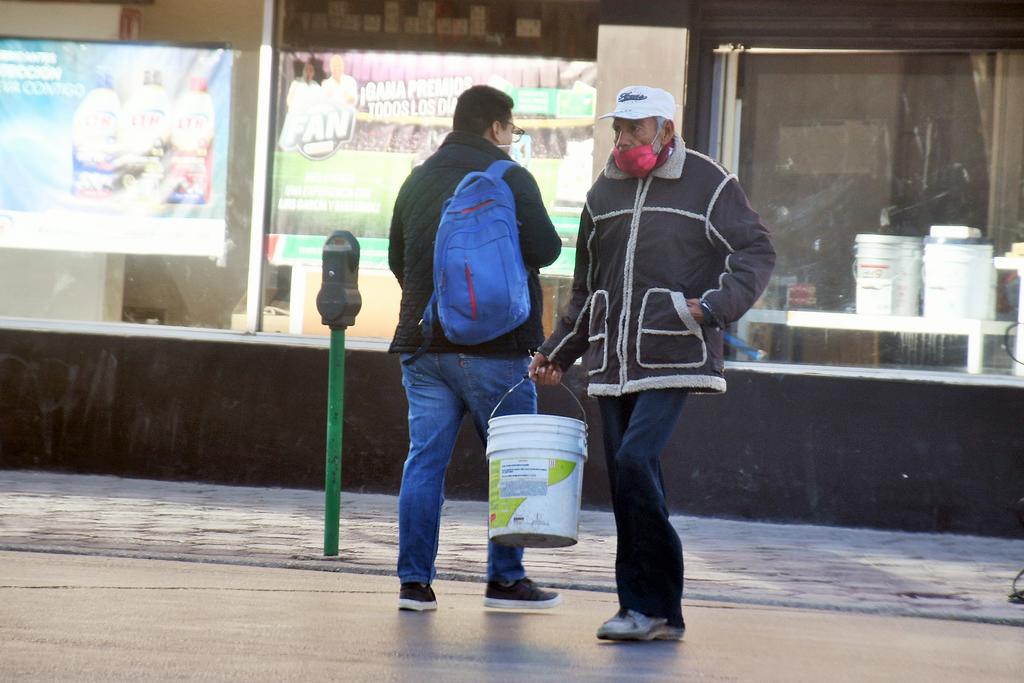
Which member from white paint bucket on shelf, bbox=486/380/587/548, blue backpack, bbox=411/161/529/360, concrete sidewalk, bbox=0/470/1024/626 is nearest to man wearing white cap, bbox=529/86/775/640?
white paint bucket on shelf, bbox=486/380/587/548

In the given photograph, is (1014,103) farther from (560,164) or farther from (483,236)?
(483,236)

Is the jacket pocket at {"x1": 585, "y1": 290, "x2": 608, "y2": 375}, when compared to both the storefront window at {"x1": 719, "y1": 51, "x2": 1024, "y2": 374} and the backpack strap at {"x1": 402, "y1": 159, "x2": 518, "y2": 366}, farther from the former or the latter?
the storefront window at {"x1": 719, "y1": 51, "x2": 1024, "y2": 374}

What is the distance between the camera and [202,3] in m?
9.93

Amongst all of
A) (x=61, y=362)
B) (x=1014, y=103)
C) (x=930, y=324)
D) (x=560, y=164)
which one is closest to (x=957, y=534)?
(x=930, y=324)

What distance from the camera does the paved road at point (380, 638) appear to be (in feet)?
15.8

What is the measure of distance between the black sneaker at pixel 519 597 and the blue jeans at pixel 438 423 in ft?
0.12

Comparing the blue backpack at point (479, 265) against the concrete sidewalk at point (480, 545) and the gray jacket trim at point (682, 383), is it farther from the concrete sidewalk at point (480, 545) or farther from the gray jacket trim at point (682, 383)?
the concrete sidewalk at point (480, 545)

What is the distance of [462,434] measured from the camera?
9617mm

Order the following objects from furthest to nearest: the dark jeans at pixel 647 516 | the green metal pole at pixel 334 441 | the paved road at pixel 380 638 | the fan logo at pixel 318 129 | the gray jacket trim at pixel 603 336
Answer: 1. the fan logo at pixel 318 129
2. the green metal pole at pixel 334 441
3. the gray jacket trim at pixel 603 336
4. the dark jeans at pixel 647 516
5. the paved road at pixel 380 638

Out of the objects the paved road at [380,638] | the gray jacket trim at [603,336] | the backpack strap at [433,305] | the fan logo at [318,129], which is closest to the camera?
the paved road at [380,638]

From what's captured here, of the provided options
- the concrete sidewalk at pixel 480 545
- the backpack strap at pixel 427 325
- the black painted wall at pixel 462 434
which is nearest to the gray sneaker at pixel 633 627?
the backpack strap at pixel 427 325

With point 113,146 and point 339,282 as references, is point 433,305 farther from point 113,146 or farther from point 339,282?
point 113,146

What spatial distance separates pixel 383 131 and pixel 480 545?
2.97 meters

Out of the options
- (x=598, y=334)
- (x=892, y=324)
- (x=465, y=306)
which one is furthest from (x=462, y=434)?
(x=598, y=334)
